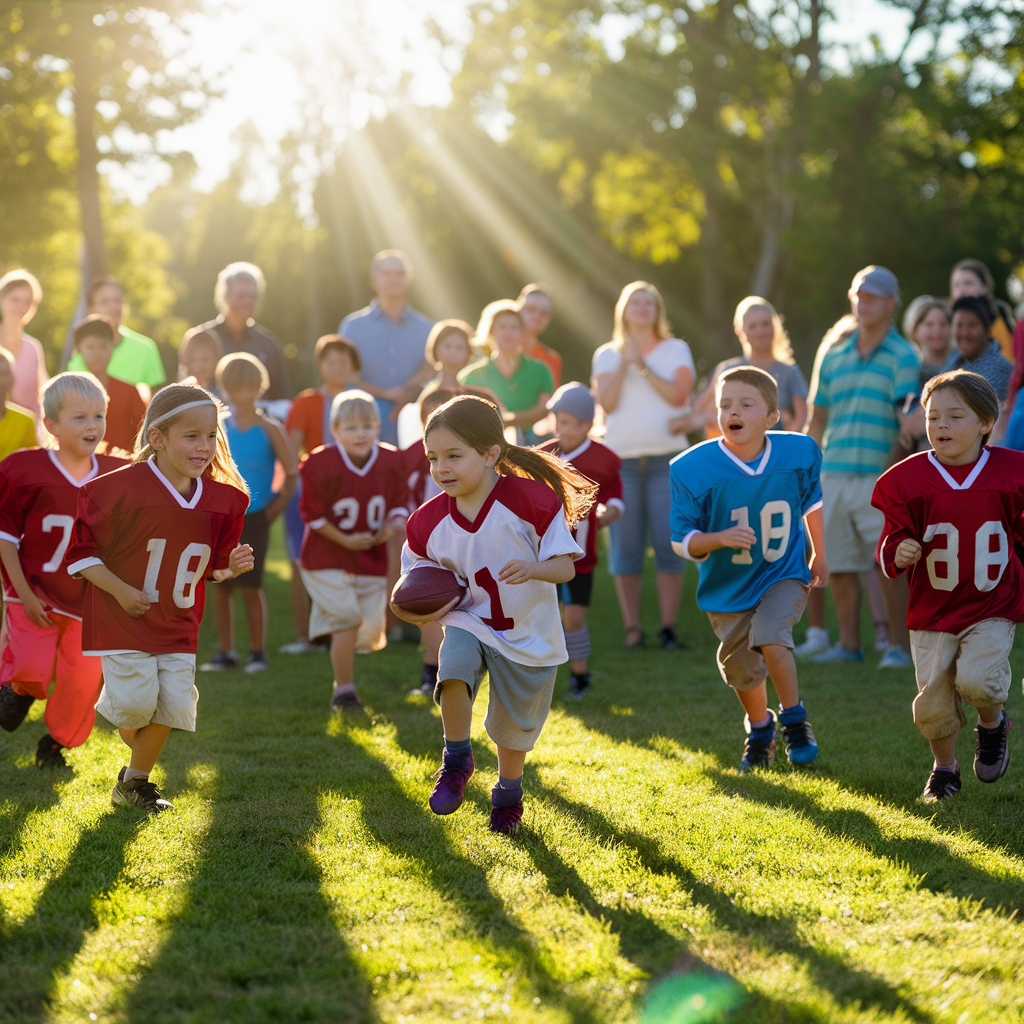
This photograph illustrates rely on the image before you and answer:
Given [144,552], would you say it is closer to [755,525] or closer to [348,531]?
[348,531]

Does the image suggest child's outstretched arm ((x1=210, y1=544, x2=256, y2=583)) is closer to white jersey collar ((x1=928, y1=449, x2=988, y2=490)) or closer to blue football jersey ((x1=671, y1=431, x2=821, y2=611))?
blue football jersey ((x1=671, y1=431, x2=821, y2=611))

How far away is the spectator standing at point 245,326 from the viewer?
29.7 feet

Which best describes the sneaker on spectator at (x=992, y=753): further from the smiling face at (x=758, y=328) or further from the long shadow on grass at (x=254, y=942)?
the smiling face at (x=758, y=328)

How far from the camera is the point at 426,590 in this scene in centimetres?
447

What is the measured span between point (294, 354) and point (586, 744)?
38.6m

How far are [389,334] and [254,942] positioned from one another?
665 centimetres

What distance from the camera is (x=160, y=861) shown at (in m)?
4.21

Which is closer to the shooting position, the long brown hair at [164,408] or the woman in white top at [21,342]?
the long brown hair at [164,408]

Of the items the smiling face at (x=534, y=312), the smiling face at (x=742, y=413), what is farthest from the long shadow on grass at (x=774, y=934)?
the smiling face at (x=534, y=312)

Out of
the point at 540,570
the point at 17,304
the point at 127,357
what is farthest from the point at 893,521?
the point at 17,304

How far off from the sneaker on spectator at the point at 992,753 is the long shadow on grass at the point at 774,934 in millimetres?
1521

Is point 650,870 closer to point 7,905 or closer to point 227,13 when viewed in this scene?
point 7,905

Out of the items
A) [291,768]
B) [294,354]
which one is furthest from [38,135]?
[291,768]

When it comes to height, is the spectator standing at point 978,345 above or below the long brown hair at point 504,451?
above
